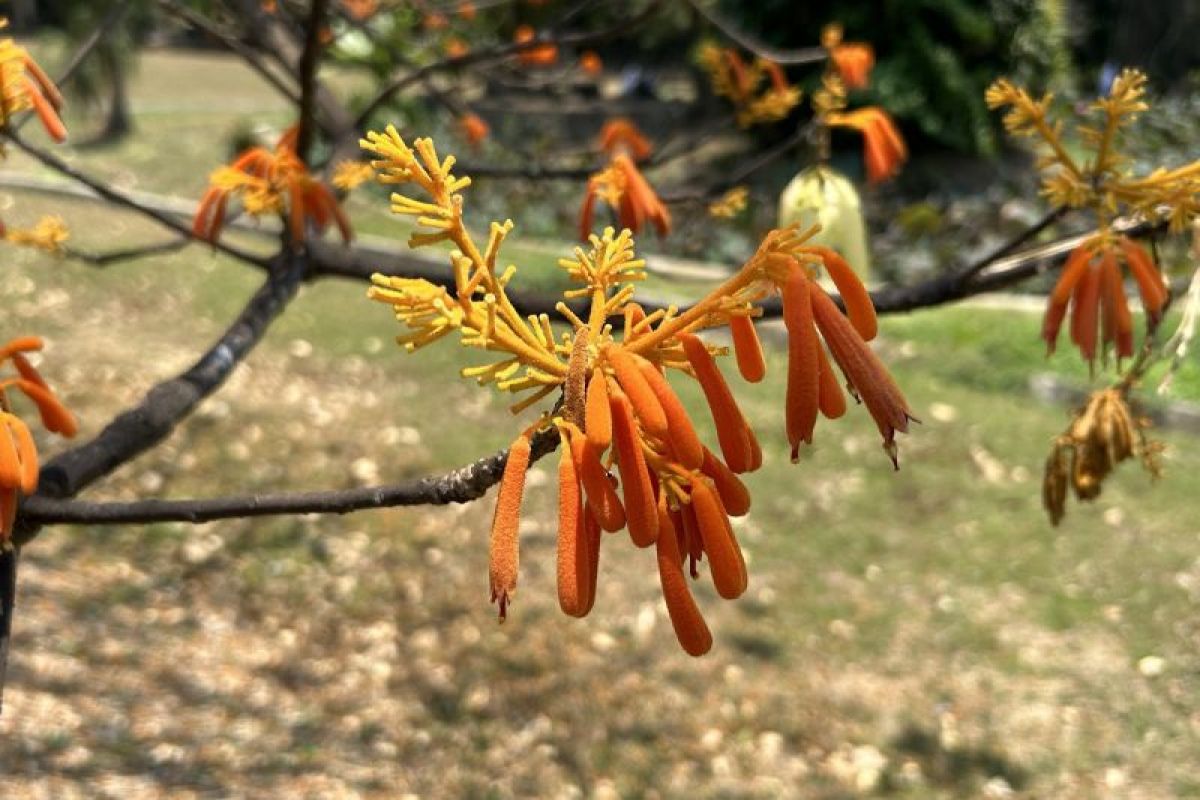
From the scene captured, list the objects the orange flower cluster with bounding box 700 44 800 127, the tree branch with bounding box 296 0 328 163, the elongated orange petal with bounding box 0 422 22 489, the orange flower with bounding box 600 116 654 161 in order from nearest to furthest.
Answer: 1. the elongated orange petal with bounding box 0 422 22 489
2. the tree branch with bounding box 296 0 328 163
3. the orange flower cluster with bounding box 700 44 800 127
4. the orange flower with bounding box 600 116 654 161

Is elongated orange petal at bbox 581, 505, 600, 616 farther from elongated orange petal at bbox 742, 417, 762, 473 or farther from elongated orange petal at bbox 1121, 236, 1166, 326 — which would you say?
elongated orange petal at bbox 1121, 236, 1166, 326

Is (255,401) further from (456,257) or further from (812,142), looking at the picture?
(456,257)

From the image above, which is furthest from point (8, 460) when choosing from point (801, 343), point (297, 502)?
point (801, 343)

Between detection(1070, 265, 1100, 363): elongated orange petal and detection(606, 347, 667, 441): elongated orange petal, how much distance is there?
36.5 inches

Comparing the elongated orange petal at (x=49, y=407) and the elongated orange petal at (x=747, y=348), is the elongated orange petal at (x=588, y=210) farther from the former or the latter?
the elongated orange petal at (x=747, y=348)

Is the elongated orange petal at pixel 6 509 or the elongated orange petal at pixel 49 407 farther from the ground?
the elongated orange petal at pixel 49 407

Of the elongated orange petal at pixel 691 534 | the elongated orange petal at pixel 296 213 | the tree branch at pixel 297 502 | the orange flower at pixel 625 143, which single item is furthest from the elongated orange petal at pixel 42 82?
the orange flower at pixel 625 143

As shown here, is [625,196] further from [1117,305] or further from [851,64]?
[851,64]

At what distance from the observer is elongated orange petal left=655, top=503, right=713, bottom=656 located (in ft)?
2.96

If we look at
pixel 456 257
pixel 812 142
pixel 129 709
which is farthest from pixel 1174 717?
pixel 456 257

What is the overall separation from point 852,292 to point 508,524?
13.5 inches

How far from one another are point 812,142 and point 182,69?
2060cm

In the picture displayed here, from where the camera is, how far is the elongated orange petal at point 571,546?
88 centimetres

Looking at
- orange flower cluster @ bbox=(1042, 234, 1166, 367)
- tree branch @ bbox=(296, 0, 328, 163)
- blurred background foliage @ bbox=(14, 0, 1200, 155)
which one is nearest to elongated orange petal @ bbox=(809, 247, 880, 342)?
orange flower cluster @ bbox=(1042, 234, 1166, 367)
